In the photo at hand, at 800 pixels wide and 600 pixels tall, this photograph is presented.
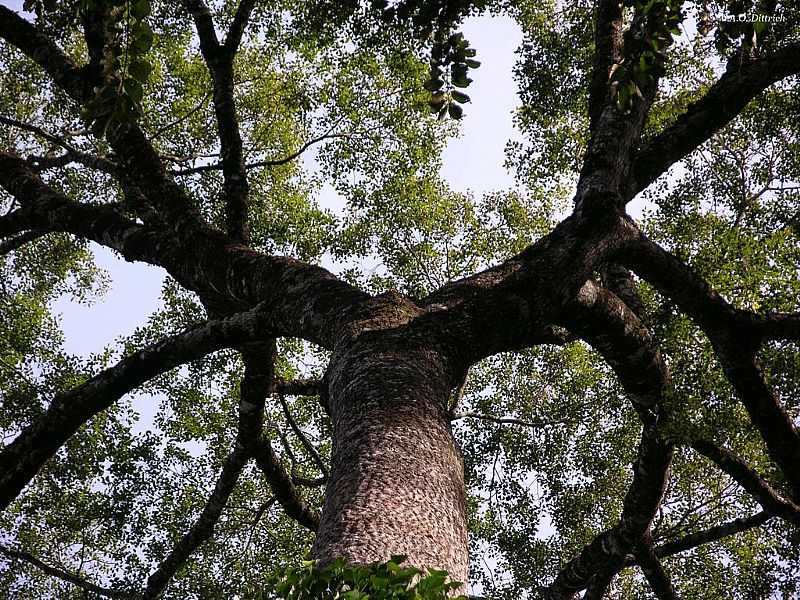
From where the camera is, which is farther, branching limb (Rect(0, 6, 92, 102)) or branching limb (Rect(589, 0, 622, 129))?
branching limb (Rect(589, 0, 622, 129))

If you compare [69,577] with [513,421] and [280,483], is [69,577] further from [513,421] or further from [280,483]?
[513,421]

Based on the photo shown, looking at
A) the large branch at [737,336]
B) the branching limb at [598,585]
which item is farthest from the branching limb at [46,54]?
the branching limb at [598,585]

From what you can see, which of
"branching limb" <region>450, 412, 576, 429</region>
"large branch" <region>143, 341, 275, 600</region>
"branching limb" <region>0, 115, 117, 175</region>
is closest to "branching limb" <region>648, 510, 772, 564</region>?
"branching limb" <region>450, 412, 576, 429</region>

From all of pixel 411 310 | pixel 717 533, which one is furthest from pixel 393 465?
pixel 717 533

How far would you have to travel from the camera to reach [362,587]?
5.36 ft

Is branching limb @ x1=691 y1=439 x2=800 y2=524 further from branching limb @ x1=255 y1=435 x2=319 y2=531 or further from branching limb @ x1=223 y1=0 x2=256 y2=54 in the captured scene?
branching limb @ x1=223 y1=0 x2=256 y2=54

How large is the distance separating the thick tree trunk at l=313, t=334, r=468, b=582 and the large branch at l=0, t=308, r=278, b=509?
1618 mm

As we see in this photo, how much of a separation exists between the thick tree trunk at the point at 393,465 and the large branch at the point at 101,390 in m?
1.62

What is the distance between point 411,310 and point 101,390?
264 cm

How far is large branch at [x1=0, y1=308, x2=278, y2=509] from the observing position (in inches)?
194

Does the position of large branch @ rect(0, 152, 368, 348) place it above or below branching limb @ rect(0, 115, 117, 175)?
below

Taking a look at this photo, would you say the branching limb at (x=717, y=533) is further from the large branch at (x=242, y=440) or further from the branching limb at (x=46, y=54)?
the branching limb at (x=46, y=54)

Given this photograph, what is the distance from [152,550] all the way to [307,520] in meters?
2.36

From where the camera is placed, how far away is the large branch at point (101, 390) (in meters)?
4.93
